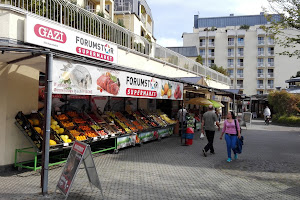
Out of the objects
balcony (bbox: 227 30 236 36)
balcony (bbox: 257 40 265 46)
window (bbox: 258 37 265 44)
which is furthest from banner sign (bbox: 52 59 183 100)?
window (bbox: 258 37 265 44)

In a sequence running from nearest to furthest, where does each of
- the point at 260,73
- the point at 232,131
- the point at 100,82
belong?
1. the point at 100,82
2. the point at 232,131
3. the point at 260,73

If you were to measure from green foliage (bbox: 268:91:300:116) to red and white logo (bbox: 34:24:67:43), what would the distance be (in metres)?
25.7

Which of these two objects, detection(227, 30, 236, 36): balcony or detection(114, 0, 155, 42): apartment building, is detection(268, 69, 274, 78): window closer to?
detection(227, 30, 236, 36): balcony

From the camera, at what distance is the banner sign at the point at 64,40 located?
7625 millimetres

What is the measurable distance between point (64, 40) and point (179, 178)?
18.0 feet

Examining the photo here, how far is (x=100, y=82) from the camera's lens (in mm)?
8109

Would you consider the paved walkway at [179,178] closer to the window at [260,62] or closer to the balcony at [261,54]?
the window at [260,62]

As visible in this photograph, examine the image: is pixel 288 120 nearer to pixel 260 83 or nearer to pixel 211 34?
pixel 260 83

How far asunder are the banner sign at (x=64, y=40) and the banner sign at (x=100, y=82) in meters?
1.61

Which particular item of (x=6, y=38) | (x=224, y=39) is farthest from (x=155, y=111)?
(x=224, y=39)

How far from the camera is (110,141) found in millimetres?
10922

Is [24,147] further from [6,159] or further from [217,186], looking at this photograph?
[217,186]

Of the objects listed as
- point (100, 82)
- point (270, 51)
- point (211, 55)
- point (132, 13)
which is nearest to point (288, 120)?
point (132, 13)

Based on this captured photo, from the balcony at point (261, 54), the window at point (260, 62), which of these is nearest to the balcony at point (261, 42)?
the balcony at point (261, 54)
